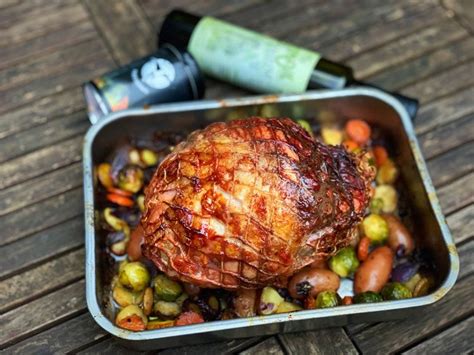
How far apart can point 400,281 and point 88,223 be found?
1.37m

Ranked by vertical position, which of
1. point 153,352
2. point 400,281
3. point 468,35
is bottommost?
point 153,352

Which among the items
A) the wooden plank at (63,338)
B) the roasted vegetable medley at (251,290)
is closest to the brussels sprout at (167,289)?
the roasted vegetable medley at (251,290)

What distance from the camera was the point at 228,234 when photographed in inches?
80.8

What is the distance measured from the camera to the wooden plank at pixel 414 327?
2432mm

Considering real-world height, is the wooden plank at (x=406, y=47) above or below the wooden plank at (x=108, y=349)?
above

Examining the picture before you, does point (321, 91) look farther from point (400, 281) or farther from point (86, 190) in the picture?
point (86, 190)

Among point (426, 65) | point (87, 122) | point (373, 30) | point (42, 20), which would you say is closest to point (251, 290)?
point (87, 122)

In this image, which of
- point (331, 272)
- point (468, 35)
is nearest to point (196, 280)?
point (331, 272)

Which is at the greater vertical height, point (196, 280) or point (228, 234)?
point (228, 234)

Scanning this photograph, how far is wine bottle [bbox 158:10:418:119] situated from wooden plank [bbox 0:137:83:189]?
32.4 inches

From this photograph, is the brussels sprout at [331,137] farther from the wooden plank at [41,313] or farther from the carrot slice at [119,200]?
the wooden plank at [41,313]

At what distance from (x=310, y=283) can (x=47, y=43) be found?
228 centimetres

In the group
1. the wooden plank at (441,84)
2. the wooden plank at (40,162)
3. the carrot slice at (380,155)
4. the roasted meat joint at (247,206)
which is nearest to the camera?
the roasted meat joint at (247,206)

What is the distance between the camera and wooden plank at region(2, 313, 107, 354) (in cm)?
242
